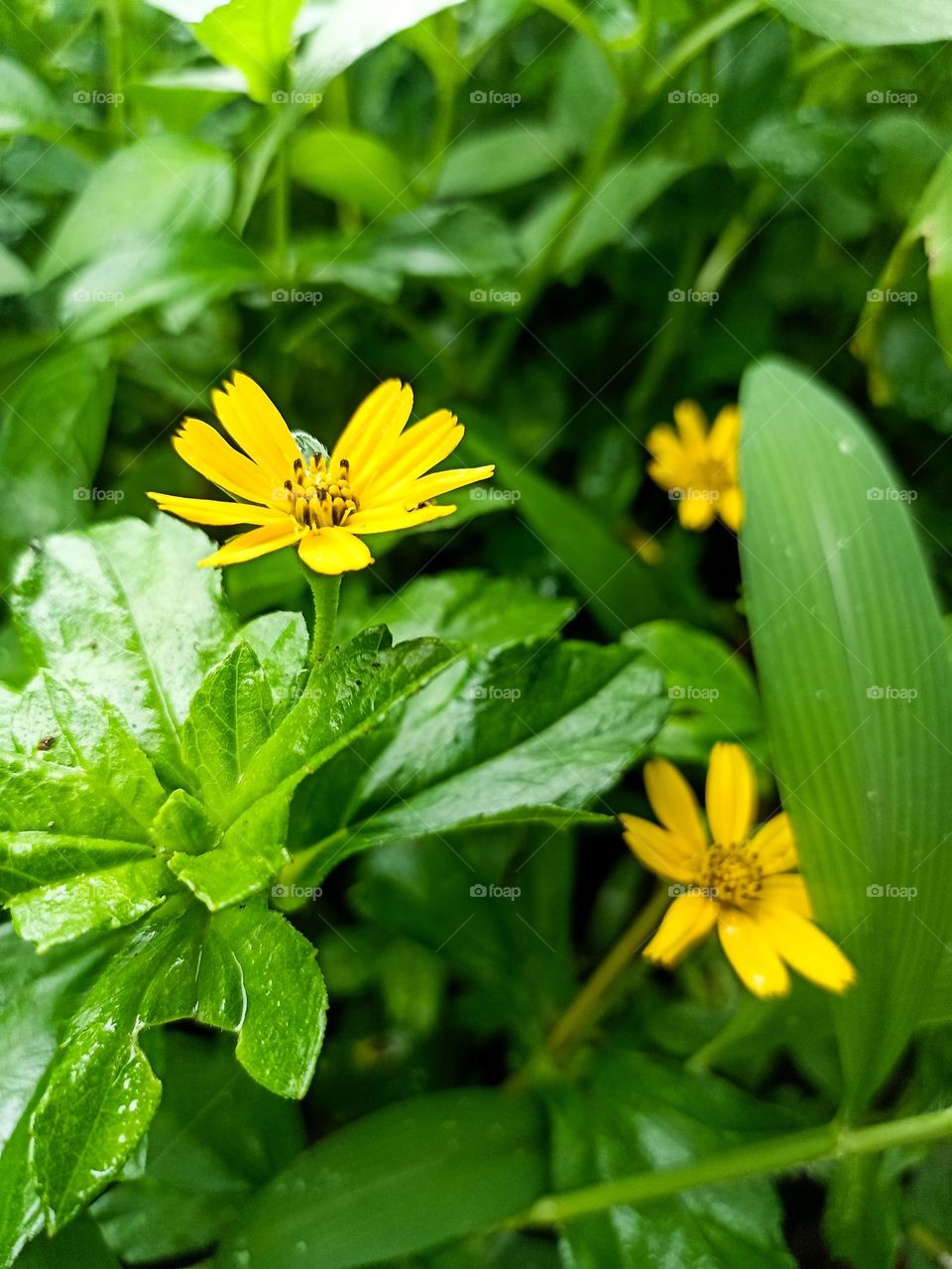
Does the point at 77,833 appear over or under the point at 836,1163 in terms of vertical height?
over

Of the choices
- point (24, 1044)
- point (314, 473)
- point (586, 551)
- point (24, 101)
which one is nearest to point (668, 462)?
point (586, 551)

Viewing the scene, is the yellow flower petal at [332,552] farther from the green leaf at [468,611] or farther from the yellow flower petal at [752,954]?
the yellow flower petal at [752,954]

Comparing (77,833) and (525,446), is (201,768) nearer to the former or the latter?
(77,833)

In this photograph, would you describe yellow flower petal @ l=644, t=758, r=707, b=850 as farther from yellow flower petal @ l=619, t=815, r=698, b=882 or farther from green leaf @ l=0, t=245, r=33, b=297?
green leaf @ l=0, t=245, r=33, b=297

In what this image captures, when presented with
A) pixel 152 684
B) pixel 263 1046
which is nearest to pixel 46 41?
pixel 152 684

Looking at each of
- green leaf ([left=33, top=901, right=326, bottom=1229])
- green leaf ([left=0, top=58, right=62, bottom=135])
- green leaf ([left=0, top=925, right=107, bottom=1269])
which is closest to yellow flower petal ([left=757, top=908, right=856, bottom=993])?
green leaf ([left=33, top=901, right=326, bottom=1229])

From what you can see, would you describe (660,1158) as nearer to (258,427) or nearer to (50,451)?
(258,427)

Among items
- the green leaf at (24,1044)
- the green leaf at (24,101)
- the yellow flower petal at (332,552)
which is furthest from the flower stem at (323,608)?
the green leaf at (24,101)
